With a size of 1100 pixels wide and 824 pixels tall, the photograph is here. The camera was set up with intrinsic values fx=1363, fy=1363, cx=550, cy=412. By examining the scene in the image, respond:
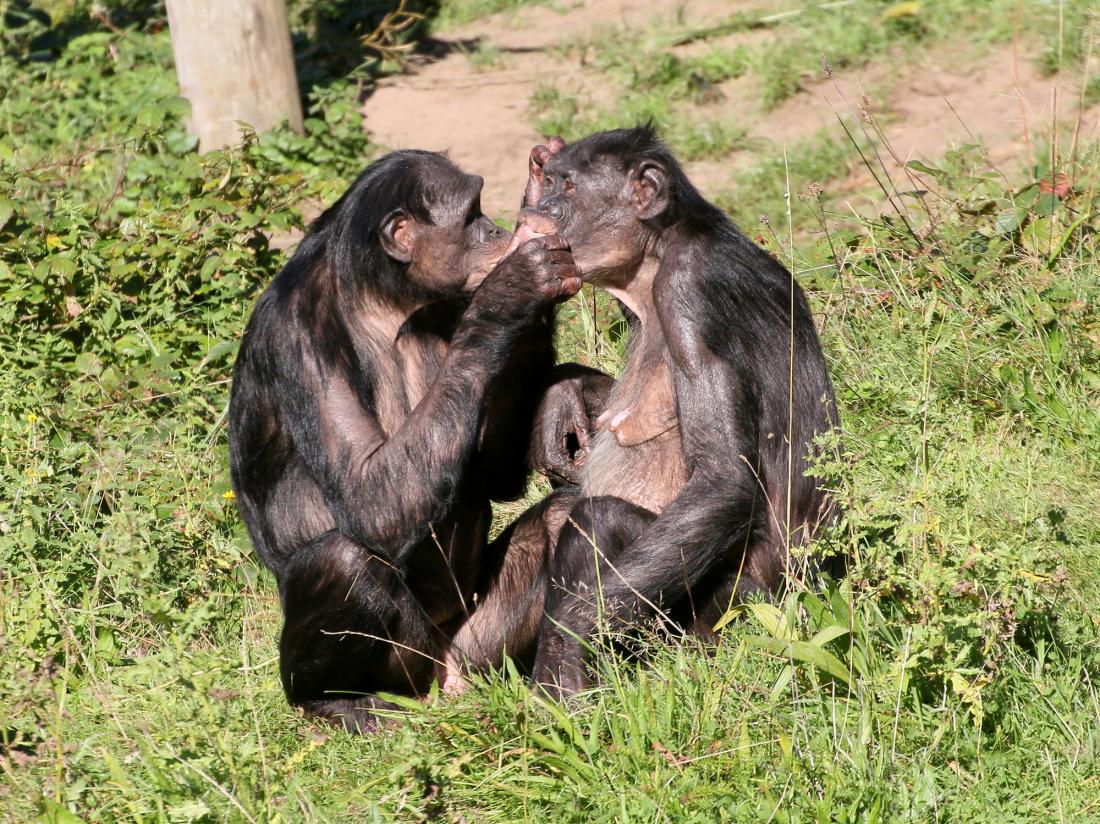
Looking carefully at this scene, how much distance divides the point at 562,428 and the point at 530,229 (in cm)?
89

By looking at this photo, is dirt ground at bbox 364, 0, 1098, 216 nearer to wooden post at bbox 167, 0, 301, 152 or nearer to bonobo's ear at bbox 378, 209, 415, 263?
wooden post at bbox 167, 0, 301, 152

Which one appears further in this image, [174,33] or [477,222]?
[174,33]

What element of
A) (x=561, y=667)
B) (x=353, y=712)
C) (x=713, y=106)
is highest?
(x=713, y=106)

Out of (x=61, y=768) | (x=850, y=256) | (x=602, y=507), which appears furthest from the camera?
(x=850, y=256)

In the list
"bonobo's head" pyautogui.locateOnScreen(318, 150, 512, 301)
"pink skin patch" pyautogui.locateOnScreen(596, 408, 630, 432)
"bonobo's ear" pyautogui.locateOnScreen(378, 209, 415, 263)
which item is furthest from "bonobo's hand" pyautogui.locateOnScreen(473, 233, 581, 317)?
"pink skin patch" pyautogui.locateOnScreen(596, 408, 630, 432)

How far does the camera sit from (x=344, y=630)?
4.97 m

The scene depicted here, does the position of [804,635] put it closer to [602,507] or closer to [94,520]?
[602,507]

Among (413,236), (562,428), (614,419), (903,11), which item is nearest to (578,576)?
(614,419)

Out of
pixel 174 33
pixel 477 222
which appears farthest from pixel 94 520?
pixel 174 33

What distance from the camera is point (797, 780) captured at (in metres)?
3.73

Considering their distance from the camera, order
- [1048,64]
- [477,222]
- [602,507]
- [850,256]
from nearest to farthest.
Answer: [602,507]
[477,222]
[850,256]
[1048,64]

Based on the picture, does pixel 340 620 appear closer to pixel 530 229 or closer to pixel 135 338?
pixel 530 229

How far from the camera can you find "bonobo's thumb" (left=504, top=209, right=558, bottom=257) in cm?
499

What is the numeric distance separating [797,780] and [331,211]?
111 inches
